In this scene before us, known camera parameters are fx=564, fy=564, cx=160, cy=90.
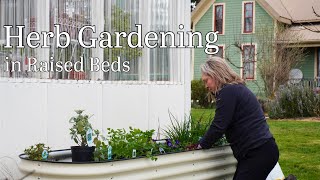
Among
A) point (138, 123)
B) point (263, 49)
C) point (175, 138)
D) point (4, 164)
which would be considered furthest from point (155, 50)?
point (263, 49)

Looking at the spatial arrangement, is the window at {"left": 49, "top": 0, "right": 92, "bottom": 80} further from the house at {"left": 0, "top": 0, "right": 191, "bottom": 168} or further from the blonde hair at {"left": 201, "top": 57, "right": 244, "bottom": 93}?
the blonde hair at {"left": 201, "top": 57, "right": 244, "bottom": 93}

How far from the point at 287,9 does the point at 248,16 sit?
1833 mm

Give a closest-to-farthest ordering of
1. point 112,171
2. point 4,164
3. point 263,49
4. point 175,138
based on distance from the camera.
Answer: point 112,171, point 4,164, point 175,138, point 263,49

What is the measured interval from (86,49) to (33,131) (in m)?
1.25

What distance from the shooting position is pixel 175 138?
227 inches

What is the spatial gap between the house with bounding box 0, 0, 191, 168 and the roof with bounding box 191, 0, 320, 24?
18152mm

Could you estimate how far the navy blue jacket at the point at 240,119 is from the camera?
15.3 feet

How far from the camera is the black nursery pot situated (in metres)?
4.45

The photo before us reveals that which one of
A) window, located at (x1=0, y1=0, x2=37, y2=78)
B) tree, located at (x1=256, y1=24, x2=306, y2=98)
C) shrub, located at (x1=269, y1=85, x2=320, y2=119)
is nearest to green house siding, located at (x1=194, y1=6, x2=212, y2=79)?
tree, located at (x1=256, y1=24, x2=306, y2=98)

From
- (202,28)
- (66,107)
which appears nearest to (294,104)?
(66,107)

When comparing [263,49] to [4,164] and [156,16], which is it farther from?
[4,164]

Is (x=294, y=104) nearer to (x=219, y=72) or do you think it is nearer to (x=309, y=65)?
(x=309, y=65)

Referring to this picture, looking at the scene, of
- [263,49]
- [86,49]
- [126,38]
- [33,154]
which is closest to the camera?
[33,154]

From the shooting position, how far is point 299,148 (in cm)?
1011
